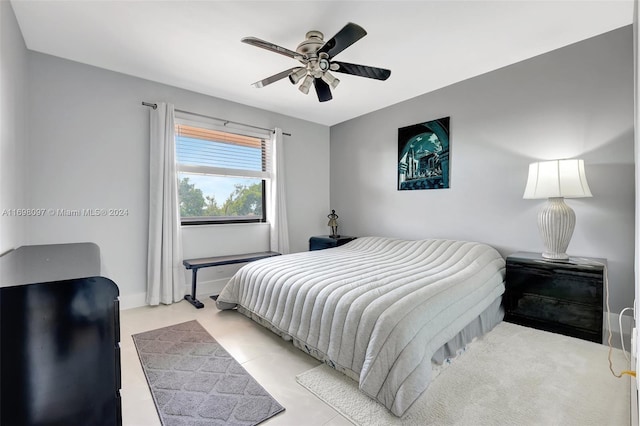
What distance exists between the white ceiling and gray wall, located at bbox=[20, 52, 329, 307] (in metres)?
0.20

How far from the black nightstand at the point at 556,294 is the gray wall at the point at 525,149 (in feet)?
1.08

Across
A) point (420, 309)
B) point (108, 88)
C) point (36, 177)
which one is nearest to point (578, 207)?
point (420, 309)

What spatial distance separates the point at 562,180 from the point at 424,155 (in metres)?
1.53

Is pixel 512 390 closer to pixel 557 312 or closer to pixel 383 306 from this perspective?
pixel 383 306

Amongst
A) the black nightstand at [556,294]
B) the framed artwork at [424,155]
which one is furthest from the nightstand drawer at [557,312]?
the framed artwork at [424,155]

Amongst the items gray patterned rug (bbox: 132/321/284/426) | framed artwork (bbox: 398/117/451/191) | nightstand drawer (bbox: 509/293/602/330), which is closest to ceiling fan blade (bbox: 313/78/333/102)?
framed artwork (bbox: 398/117/451/191)

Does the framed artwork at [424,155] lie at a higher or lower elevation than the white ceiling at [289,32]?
lower

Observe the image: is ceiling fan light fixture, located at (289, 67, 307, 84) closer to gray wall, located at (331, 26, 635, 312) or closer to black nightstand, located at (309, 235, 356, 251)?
gray wall, located at (331, 26, 635, 312)

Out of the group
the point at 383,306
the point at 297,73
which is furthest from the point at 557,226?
the point at 297,73

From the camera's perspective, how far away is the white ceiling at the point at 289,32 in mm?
2045

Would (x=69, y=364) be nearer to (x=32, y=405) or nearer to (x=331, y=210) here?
(x=32, y=405)

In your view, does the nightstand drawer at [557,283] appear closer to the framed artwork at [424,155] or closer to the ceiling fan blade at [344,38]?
the framed artwork at [424,155]

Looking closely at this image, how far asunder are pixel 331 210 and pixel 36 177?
362 centimetres

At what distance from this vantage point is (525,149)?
287 centimetres
